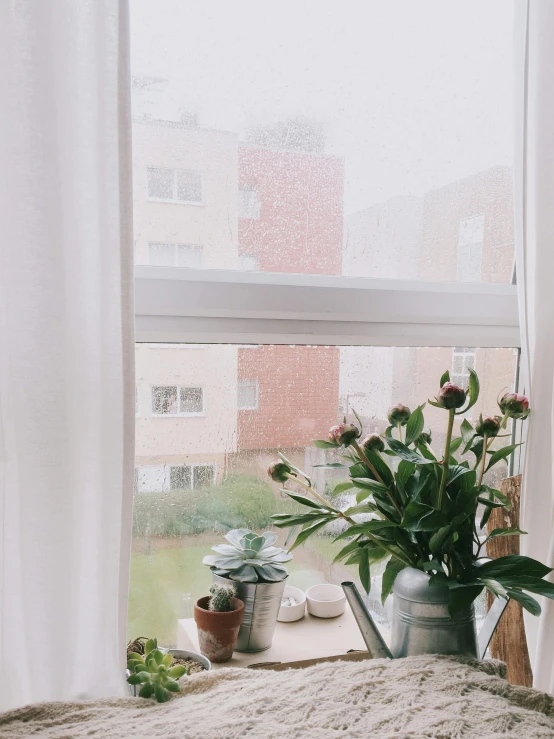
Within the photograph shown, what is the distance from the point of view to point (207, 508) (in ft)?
4.29

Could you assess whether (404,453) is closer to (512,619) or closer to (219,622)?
(219,622)

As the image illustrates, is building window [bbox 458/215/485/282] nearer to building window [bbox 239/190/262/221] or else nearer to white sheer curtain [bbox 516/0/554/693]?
white sheer curtain [bbox 516/0/554/693]

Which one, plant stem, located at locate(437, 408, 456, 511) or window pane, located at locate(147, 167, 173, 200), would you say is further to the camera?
window pane, located at locate(147, 167, 173, 200)

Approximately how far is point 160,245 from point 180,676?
2.46ft

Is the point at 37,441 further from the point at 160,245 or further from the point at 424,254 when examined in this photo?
the point at 424,254

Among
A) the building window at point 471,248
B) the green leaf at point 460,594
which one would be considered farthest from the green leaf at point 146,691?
the building window at point 471,248

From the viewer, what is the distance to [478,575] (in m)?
0.97

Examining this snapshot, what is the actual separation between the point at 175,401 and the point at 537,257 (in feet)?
2.40

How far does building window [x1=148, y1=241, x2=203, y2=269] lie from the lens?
1227 mm

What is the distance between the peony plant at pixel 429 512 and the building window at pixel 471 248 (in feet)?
1.60

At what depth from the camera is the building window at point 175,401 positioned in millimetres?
1259

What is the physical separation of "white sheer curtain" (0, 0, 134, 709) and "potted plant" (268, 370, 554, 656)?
285 millimetres

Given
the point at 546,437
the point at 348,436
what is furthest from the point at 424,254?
the point at 348,436

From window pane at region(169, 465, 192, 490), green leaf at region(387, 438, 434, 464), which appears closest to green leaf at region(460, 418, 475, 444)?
green leaf at region(387, 438, 434, 464)
